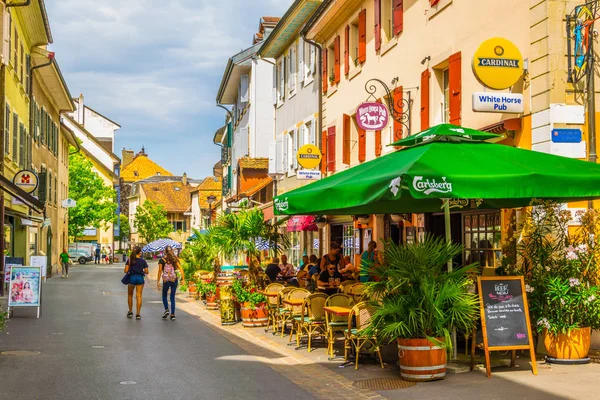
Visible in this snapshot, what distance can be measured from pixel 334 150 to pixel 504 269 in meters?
13.8

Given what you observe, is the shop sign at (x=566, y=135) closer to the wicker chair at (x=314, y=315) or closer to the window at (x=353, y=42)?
the wicker chair at (x=314, y=315)

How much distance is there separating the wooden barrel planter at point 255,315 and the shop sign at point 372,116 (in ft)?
14.7

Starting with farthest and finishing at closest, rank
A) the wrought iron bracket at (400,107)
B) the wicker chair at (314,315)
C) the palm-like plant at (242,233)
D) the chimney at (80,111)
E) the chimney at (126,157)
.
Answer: the chimney at (126,157) < the chimney at (80,111) < the palm-like plant at (242,233) < the wrought iron bracket at (400,107) < the wicker chair at (314,315)

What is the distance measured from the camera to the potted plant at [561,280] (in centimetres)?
1009

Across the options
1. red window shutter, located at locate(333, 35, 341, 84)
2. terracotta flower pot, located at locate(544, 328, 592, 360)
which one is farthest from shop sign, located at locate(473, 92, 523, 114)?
red window shutter, located at locate(333, 35, 341, 84)

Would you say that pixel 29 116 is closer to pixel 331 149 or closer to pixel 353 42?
pixel 331 149

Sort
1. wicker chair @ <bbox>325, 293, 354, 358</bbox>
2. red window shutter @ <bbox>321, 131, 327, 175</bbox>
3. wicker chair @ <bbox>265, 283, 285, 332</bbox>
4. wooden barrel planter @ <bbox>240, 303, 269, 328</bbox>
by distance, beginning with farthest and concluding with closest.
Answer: red window shutter @ <bbox>321, 131, 327, 175</bbox> → wooden barrel planter @ <bbox>240, 303, 269, 328</bbox> → wicker chair @ <bbox>265, 283, 285, 332</bbox> → wicker chair @ <bbox>325, 293, 354, 358</bbox>

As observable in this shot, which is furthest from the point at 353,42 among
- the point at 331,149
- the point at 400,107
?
the point at 400,107

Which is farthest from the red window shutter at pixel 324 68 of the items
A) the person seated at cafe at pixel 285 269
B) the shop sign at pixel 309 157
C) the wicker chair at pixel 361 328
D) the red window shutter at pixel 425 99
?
the wicker chair at pixel 361 328

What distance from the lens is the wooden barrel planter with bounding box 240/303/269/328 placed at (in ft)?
52.9

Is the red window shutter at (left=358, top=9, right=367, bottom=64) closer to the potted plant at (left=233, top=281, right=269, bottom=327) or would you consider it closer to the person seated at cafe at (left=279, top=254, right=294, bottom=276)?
the person seated at cafe at (left=279, top=254, right=294, bottom=276)

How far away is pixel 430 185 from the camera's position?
8578 millimetres

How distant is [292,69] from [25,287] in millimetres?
15502

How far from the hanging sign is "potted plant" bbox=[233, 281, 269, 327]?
285 inches
